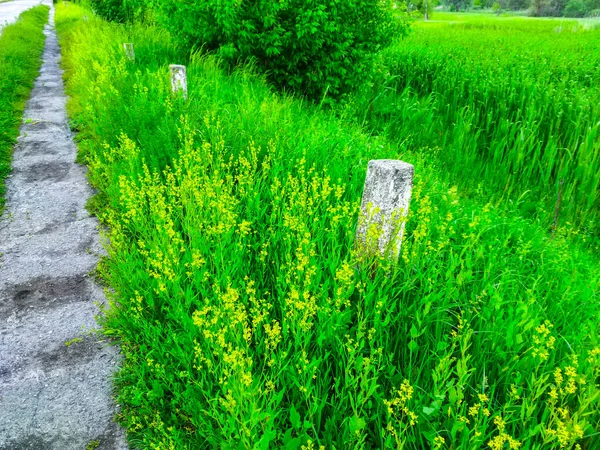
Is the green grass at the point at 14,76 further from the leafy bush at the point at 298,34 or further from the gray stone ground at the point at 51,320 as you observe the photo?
the leafy bush at the point at 298,34

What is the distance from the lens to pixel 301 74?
734cm

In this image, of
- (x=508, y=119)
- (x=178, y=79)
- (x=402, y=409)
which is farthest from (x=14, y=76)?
(x=402, y=409)

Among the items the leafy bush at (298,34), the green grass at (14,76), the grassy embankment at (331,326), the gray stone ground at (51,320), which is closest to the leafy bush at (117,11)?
the green grass at (14,76)

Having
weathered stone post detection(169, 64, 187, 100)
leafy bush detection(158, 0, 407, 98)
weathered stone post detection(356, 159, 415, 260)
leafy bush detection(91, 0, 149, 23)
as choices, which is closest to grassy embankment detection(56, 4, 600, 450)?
weathered stone post detection(356, 159, 415, 260)

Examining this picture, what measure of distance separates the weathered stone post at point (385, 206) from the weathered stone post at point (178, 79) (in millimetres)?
3948

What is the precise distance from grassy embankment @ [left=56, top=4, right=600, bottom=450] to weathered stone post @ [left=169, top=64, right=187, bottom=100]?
1445 millimetres

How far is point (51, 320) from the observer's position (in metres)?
3.29

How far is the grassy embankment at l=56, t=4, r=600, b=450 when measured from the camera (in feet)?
6.53

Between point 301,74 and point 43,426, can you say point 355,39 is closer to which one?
point 301,74

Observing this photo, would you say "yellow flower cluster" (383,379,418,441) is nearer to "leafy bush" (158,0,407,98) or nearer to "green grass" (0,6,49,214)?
"green grass" (0,6,49,214)

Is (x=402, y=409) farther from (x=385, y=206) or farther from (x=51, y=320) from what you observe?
(x=51, y=320)

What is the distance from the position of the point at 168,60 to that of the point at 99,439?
7102 mm

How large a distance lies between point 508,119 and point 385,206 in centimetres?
597

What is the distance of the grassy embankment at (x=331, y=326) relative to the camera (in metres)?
1.99
